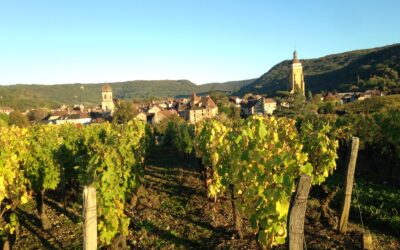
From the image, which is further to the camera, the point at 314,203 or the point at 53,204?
the point at 53,204

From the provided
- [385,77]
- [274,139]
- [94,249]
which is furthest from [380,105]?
[385,77]

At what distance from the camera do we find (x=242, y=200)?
8602 millimetres

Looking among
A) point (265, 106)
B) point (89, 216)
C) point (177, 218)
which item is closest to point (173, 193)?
point (177, 218)

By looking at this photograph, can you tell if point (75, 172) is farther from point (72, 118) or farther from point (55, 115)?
point (55, 115)

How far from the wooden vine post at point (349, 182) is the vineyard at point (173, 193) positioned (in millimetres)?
391

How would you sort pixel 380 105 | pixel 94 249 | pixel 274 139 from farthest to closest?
1. pixel 380 105
2. pixel 274 139
3. pixel 94 249

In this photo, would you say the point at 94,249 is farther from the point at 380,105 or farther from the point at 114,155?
the point at 380,105

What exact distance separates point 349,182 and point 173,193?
8287 mm

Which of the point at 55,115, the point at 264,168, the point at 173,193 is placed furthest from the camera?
the point at 55,115

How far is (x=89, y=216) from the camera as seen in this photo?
19.5 feet

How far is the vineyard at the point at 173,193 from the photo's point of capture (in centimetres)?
750

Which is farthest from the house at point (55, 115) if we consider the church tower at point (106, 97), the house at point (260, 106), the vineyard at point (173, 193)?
the vineyard at point (173, 193)

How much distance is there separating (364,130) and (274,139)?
13.8 meters

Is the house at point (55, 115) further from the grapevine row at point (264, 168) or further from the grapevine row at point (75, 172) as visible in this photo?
the grapevine row at point (264, 168)
